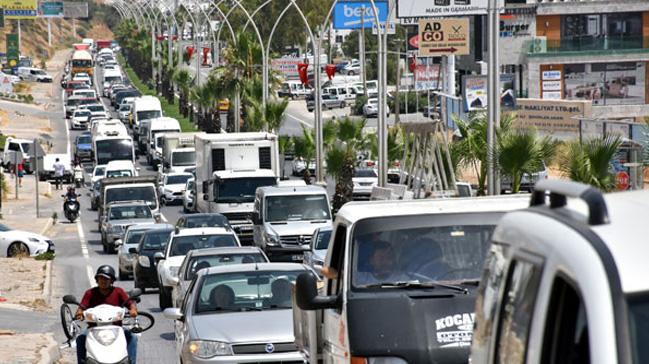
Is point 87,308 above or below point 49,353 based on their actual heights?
above

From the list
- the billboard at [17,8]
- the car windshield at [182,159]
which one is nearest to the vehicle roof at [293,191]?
the car windshield at [182,159]

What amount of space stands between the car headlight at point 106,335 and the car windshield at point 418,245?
284cm

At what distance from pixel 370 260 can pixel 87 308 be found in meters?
3.47

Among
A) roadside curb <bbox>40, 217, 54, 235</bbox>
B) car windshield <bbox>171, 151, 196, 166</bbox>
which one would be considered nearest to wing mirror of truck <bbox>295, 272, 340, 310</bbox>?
roadside curb <bbox>40, 217, 54, 235</bbox>

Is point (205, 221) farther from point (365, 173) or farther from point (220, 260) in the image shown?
point (365, 173)

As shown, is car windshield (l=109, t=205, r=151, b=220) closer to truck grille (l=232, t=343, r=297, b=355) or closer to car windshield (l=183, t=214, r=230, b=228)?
car windshield (l=183, t=214, r=230, b=228)

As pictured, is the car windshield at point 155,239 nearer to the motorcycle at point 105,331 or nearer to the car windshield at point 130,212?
the car windshield at point 130,212

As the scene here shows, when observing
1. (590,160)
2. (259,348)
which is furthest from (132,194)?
(259,348)

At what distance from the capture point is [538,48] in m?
88.8

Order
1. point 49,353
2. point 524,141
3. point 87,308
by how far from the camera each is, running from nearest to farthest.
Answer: point 87,308, point 49,353, point 524,141

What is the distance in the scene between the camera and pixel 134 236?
37.0 meters

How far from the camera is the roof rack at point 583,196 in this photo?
431 cm

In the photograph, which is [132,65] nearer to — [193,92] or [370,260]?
[193,92]

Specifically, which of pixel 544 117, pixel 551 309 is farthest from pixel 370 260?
pixel 544 117
